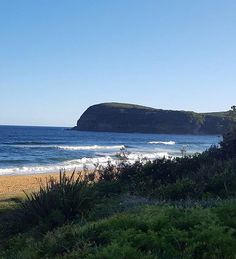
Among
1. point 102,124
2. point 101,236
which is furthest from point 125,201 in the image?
point 102,124

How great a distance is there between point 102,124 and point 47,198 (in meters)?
A: 145

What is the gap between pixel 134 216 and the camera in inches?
282

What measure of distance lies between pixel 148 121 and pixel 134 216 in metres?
142

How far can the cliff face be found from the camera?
146 meters

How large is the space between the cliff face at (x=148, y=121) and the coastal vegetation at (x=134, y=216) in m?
130

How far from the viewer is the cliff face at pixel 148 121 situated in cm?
14575

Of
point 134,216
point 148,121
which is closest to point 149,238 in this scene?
point 134,216

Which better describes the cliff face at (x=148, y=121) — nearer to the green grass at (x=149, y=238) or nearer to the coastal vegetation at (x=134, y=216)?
the coastal vegetation at (x=134, y=216)

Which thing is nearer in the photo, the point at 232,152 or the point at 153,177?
the point at 153,177

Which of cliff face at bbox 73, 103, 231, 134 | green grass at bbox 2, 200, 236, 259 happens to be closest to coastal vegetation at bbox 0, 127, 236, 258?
green grass at bbox 2, 200, 236, 259

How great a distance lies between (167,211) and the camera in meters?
7.28

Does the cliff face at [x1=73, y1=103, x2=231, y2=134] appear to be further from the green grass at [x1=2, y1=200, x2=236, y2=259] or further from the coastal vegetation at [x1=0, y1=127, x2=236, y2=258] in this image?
the green grass at [x1=2, y1=200, x2=236, y2=259]

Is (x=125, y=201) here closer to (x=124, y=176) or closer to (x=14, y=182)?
(x=124, y=176)

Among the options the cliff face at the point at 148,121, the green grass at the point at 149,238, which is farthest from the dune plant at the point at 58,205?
the cliff face at the point at 148,121
